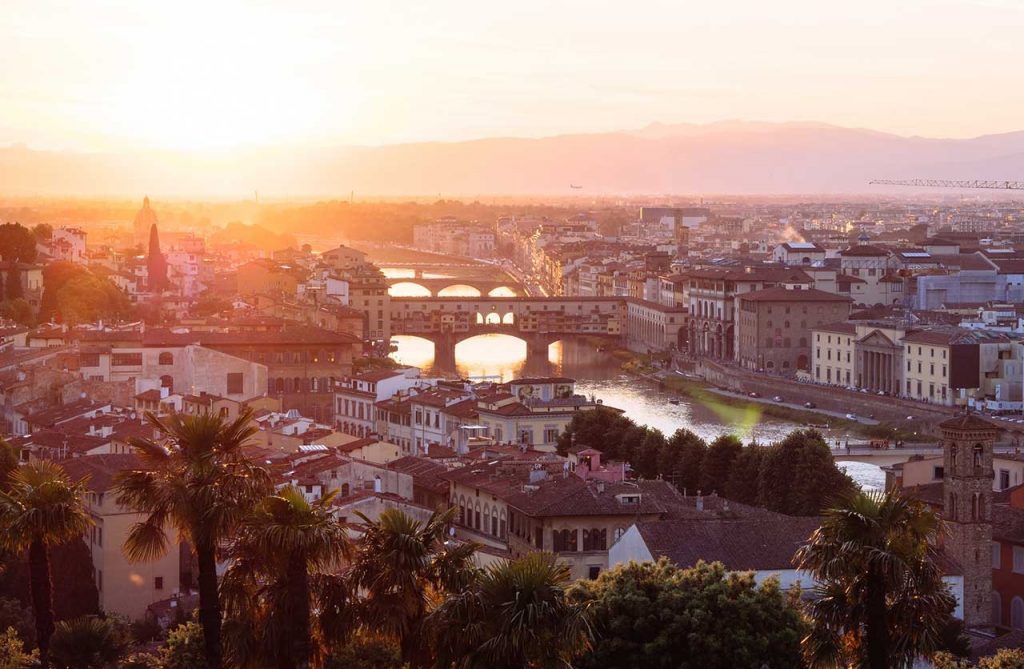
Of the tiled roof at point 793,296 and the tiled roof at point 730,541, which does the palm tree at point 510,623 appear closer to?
the tiled roof at point 730,541

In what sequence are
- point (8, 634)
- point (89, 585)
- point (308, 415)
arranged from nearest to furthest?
point (8, 634) → point (89, 585) → point (308, 415)

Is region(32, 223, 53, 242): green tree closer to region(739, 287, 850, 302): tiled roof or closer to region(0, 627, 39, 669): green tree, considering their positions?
region(739, 287, 850, 302): tiled roof

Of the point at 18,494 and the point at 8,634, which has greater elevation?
the point at 18,494

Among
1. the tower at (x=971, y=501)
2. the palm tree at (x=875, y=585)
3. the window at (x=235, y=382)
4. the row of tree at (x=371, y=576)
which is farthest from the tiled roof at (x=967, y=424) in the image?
the window at (x=235, y=382)

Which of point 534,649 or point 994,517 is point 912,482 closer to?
point 994,517

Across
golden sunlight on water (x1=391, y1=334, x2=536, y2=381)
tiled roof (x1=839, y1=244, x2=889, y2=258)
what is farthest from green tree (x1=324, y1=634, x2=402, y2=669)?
tiled roof (x1=839, y1=244, x2=889, y2=258)

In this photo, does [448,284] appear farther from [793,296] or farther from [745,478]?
[745,478]

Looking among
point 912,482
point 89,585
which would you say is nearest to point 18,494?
point 89,585
